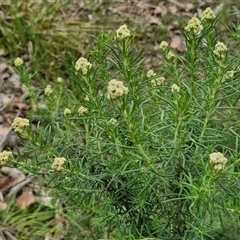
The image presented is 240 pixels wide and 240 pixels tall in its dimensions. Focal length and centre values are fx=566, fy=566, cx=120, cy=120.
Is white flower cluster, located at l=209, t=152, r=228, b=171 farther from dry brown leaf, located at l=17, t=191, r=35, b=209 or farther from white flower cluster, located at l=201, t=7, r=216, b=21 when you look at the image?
dry brown leaf, located at l=17, t=191, r=35, b=209

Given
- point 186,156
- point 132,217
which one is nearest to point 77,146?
point 132,217

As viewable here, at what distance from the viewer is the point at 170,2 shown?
442 cm

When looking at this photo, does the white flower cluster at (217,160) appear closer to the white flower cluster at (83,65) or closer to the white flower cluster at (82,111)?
the white flower cluster at (83,65)

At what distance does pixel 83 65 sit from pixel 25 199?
157cm

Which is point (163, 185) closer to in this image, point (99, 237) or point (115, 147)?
point (115, 147)

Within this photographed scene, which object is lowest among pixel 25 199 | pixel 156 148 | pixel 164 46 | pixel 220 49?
pixel 25 199

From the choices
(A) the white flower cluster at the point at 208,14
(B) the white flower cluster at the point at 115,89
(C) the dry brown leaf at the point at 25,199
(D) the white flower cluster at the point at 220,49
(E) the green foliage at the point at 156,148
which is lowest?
(C) the dry brown leaf at the point at 25,199

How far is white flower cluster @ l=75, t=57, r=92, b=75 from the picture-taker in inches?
53.2

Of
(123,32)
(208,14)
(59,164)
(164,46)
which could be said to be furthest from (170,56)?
(59,164)

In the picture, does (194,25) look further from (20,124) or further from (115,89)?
(20,124)

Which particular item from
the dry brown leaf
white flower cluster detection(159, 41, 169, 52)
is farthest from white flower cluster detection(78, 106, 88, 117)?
the dry brown leaf

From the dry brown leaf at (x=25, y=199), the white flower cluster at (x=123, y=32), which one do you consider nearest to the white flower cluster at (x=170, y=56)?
the white flower cluster at (x=123, y=32)

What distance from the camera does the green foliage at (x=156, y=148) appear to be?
1.39 m

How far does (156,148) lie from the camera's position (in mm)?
1494
